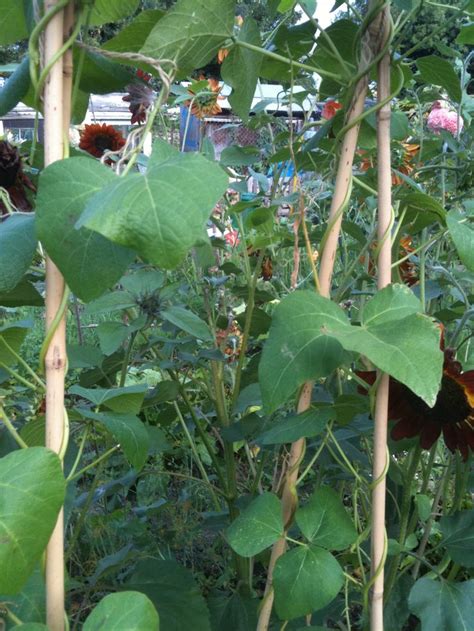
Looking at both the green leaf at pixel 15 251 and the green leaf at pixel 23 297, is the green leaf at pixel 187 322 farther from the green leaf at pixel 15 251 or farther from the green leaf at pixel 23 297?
the green leaf at pixel 15 251

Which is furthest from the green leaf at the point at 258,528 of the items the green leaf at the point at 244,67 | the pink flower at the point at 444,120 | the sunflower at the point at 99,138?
the pink flower at the point at 444,120

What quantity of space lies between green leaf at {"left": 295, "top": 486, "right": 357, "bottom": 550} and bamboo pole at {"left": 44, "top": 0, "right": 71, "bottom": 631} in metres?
0.22

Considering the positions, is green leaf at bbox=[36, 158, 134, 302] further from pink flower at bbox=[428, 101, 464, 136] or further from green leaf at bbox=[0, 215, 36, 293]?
pink flower at bbox=[428, 101, 464, 136]

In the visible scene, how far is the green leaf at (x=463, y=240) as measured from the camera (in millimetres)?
609

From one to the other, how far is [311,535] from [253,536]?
0.17 ft

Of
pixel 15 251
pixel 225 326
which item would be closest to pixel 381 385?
pixel 15 251

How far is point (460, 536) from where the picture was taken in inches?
32.3

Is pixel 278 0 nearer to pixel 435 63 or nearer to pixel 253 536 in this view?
pixel 435 63

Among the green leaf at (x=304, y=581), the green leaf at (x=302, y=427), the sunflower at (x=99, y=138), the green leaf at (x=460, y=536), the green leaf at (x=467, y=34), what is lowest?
the green leaf at (x=460, y=536)

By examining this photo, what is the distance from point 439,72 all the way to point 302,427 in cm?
43

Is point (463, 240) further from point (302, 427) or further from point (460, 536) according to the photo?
point (460, 536)

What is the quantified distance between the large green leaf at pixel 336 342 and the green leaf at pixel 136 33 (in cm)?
31

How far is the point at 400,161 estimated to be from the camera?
120 centimetres

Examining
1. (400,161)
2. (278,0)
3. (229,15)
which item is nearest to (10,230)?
(229,15)
